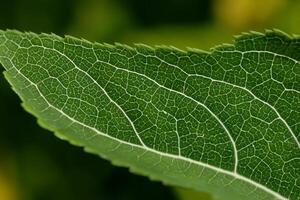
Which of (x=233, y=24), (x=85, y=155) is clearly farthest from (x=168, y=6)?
(x=85, y=155)

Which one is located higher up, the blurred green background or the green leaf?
the green leaf

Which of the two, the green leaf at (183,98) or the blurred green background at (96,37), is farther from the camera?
the blurred green background at (96,37)

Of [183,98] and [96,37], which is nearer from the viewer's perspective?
[183,98]

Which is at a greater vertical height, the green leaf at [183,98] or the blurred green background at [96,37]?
the green leaf at [183,98]

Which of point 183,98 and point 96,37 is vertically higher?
point 183,98
